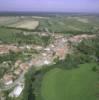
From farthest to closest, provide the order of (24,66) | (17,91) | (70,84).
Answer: (24,66) → (70,84) → (17,91)

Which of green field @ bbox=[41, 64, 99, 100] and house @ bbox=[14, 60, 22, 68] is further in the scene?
house @ bbox=[14, 60, 22, 68]

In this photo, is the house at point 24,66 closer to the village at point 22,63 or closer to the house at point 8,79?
the village at point 22,63

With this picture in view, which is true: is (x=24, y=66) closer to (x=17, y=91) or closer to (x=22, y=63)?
(x=22, y=63)

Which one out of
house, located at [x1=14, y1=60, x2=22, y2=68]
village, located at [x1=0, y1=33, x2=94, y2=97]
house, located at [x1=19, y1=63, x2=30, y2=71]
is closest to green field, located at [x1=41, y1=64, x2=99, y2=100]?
village, located at [x1=0, y1=33, x2=94, y2=97]

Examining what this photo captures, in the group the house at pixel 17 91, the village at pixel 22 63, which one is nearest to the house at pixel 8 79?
the village at pixel 22 63

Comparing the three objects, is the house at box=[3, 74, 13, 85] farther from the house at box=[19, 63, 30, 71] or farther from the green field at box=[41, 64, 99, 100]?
the green field at box=[41, 64, 99, 100]

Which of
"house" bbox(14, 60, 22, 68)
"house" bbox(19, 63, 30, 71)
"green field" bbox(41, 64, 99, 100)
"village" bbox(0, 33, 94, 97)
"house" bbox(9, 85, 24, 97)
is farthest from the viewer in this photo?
"house" bbox(14, 60, 22, 68)

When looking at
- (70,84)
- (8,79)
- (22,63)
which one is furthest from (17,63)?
(70,84)

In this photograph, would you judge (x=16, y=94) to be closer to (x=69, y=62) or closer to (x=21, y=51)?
(x=69, y=62)
